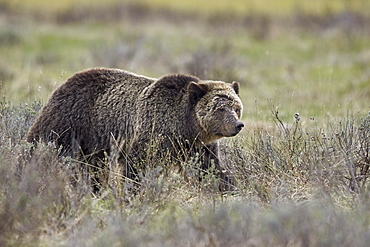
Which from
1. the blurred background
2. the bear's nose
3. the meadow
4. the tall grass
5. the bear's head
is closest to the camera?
the tall grass

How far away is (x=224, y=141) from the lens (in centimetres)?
845

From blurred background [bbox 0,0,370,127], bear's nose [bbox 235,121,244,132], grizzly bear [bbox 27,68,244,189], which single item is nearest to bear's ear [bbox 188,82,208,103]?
grizzly bear [bbox 27,68,244,189]

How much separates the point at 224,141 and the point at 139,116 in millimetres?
1575

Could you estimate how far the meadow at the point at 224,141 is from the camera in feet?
16.3

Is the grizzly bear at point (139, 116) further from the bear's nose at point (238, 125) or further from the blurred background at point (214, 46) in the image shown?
the blurred background at point (214, 46)

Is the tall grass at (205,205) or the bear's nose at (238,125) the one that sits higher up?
the bear's nose at (238,125)

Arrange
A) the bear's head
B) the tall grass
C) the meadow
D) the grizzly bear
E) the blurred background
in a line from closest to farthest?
the tall grass, the meadow, the bear's head, the grizzly bear, the blurred background

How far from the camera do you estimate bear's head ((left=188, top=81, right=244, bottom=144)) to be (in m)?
7.03

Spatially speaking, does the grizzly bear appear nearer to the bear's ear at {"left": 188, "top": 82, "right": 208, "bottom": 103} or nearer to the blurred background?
the bear's ear at {"left": 188, "top": 82, "right": 208, "bottom": 103}

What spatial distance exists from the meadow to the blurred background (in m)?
0.08

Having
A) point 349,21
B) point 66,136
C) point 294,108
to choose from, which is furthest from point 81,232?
point 349,21

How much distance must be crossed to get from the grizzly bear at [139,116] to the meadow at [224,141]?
1.24ft

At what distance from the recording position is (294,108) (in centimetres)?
1190

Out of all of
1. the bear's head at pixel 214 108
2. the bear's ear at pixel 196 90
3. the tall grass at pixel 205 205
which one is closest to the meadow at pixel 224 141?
the tall grass at pixel 205 205
